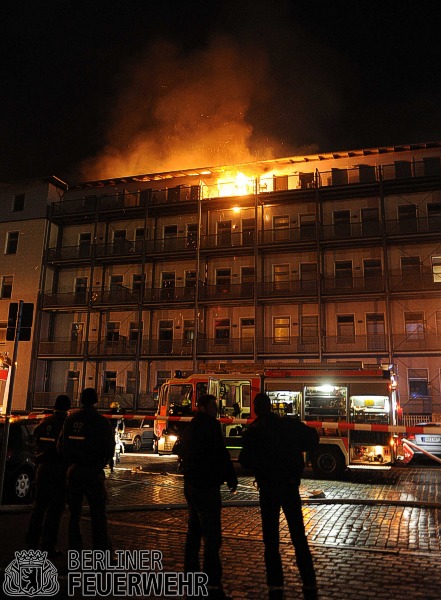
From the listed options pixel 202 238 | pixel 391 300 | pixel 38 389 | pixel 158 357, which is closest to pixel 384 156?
pixel 391 300

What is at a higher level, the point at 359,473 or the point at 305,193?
the point at 305,193

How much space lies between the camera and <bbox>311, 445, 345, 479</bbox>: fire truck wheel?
486 inches

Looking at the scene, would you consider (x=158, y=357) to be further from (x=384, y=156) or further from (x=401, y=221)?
(x=384, y=156)

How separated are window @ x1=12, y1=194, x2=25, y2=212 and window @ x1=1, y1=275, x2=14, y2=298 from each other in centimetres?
483

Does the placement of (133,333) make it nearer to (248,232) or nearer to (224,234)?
(224,234)

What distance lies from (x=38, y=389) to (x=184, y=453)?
2837 cm

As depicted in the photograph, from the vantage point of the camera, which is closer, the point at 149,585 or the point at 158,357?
the point at 149,585

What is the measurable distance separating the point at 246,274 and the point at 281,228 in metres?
3.47

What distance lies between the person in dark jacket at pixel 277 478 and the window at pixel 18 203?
33086 millimetres

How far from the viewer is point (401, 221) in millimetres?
26391

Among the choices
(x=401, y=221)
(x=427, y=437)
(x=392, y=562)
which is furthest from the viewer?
(x=401, y=221)

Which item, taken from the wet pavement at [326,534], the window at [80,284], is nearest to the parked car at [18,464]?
the wet pavement at [326,534]

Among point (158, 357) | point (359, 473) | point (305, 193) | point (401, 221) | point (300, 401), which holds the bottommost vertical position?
point (359, 473)

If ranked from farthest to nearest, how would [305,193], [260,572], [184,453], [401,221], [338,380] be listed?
[305,193]
[401,221]
[338,380]
[260,572]
[184,453]
